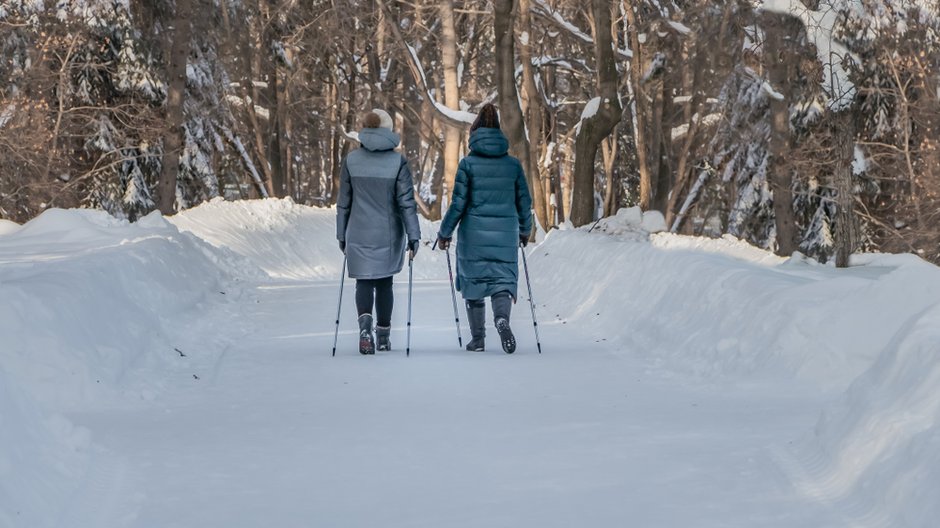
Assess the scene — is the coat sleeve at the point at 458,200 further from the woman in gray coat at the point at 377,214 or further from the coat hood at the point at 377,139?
the coat hood at the point at 377,139

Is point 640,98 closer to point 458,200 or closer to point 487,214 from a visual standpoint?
point 487,214

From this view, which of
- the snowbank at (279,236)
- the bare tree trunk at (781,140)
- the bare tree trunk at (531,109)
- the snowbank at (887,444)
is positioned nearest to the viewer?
the snowbank at (887,444)

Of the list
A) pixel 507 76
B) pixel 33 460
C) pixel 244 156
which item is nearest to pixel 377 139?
pixel 33 460

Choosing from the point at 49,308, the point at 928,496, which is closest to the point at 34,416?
the point at 49,308

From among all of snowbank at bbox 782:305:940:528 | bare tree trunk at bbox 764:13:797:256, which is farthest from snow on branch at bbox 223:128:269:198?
snowbank at bbox 782:305:940:528

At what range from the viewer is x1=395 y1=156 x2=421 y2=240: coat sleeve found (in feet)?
36.3

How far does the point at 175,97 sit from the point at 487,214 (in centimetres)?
1812

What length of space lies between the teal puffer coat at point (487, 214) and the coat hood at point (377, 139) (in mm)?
638

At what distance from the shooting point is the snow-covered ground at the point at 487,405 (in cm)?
519

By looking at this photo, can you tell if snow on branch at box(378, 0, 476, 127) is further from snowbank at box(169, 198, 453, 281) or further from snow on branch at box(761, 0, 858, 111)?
snow on branch at box(761, 0, 858, 111)

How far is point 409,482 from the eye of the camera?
18.7 feet

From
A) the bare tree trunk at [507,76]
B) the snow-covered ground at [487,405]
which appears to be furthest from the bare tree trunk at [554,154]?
the snow-covered ground at [487,405]

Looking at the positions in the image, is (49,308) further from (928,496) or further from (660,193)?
(660,193)

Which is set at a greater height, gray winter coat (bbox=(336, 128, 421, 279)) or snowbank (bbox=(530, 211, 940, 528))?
gray winter coat (bbox=(336, 128, 421, 279))
